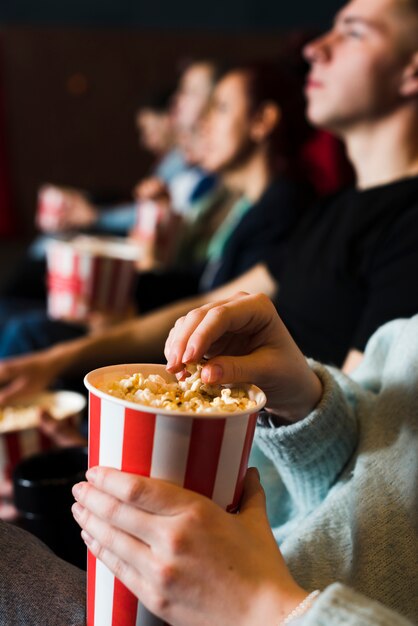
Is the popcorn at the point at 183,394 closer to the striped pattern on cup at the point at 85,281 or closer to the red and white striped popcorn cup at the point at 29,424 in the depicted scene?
the red and white striped popcorn cup at the point at 29,424

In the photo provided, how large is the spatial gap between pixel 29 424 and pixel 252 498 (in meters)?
0.70

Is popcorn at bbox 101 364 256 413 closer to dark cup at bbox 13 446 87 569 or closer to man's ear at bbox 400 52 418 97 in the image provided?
dark cup at bbox 13 446 87 569

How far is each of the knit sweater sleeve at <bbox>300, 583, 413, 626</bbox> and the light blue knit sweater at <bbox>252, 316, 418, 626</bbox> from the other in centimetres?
12

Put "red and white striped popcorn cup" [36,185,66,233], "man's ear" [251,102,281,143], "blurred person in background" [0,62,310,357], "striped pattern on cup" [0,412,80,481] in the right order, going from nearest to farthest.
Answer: "striped pattern on cup" [0,412,80,481] < "blurred person in background" [0,62,310,357] < "man's ear" [251,102,281,143] < "red and white striped popcorn cup" [36,185,66,233]

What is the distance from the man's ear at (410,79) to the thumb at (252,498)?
993mm

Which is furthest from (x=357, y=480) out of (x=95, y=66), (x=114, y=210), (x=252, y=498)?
(x=95, y=66)

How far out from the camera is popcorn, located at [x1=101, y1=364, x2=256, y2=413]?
0.64m

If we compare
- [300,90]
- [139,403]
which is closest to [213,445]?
[139,403]

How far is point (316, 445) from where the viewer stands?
828 millimetres

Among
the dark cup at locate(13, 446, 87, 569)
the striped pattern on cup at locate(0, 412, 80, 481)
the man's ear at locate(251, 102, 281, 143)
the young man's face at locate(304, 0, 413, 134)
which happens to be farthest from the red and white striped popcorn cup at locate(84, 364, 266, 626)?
the man's ear at locate(251, 102, 281, 143)

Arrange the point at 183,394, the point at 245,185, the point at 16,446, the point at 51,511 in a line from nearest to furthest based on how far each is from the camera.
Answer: the point at 183,394, the point at 51,511, the point at 16,446, the point at 245,185

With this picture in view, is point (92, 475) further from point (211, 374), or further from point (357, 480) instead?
point (357, 480)

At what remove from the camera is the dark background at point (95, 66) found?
18.0ft

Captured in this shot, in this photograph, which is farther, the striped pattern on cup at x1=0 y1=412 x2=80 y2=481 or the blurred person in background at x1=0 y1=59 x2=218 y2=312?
the blurred person in background at x1=0 y1=59 x2=218 y2=312
